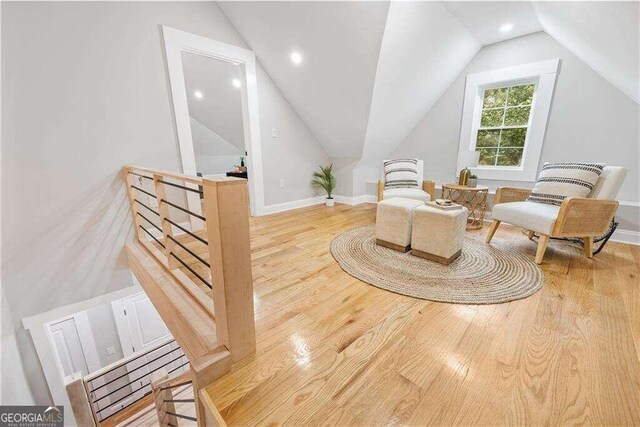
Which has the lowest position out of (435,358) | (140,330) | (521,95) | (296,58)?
(140,330)

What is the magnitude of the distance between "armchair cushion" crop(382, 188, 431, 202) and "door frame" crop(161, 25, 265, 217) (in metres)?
1.71

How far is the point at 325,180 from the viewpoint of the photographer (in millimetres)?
4184

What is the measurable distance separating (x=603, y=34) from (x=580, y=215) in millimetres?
1293

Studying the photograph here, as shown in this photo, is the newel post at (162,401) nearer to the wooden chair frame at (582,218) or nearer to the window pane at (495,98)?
the wooden chair frame at (582,218)

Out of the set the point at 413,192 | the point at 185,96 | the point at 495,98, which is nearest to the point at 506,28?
the point at 495,98

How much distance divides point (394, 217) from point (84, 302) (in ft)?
9.04

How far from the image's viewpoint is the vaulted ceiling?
197 cm

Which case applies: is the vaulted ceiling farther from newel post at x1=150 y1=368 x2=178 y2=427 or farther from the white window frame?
newel post at x1=150 y1=368 x2=178 y2=427

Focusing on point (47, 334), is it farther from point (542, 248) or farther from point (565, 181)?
point (565, 181)

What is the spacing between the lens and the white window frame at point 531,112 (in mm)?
2799

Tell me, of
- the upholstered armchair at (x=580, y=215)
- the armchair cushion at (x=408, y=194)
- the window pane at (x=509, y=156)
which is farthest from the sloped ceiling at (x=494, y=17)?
the armchair cushion at (x=408, y=194)

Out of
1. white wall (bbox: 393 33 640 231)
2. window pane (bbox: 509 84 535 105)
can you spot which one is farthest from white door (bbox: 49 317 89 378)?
window pane (bbox: 509 84 535 105)

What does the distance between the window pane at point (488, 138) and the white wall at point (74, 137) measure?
3.65 metres

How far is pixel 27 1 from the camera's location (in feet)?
5.49
